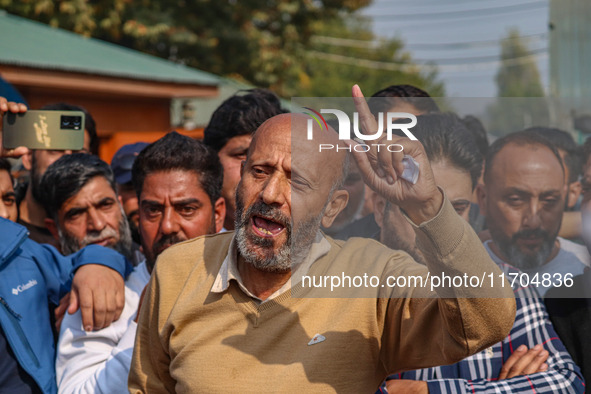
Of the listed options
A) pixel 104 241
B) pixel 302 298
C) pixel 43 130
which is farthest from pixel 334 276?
pixel 104 241

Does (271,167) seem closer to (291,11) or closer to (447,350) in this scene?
(447,350)

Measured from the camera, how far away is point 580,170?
1902 mm

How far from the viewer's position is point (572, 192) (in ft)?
6.39

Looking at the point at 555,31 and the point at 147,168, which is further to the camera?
the point at 555,31

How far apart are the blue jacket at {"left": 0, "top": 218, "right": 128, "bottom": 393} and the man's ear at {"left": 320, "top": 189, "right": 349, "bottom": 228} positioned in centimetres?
107

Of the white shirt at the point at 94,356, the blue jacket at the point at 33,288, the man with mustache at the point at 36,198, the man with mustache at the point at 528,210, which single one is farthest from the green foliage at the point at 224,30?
the man with mustache at the point at 528,210

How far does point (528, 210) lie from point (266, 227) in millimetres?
786

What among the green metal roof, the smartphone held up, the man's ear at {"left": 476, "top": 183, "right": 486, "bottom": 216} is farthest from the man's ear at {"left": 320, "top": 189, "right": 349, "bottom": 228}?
the green metal roof

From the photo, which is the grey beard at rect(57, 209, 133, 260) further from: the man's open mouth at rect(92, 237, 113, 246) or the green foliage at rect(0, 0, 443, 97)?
the green foliage at rect(0, 0, 443, 97)

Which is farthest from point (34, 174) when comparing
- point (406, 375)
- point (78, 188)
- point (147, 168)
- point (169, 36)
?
point (169, 36)

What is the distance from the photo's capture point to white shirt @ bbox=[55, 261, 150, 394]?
2.46 meters

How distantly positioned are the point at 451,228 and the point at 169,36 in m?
14.1

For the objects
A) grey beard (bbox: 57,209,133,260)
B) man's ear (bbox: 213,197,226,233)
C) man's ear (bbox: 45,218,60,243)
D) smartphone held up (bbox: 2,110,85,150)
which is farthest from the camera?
man's ear (bbox: 45,218,60,243)

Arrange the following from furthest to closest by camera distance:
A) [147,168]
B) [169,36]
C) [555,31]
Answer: [169,36] → [555,31] → [147,168]
